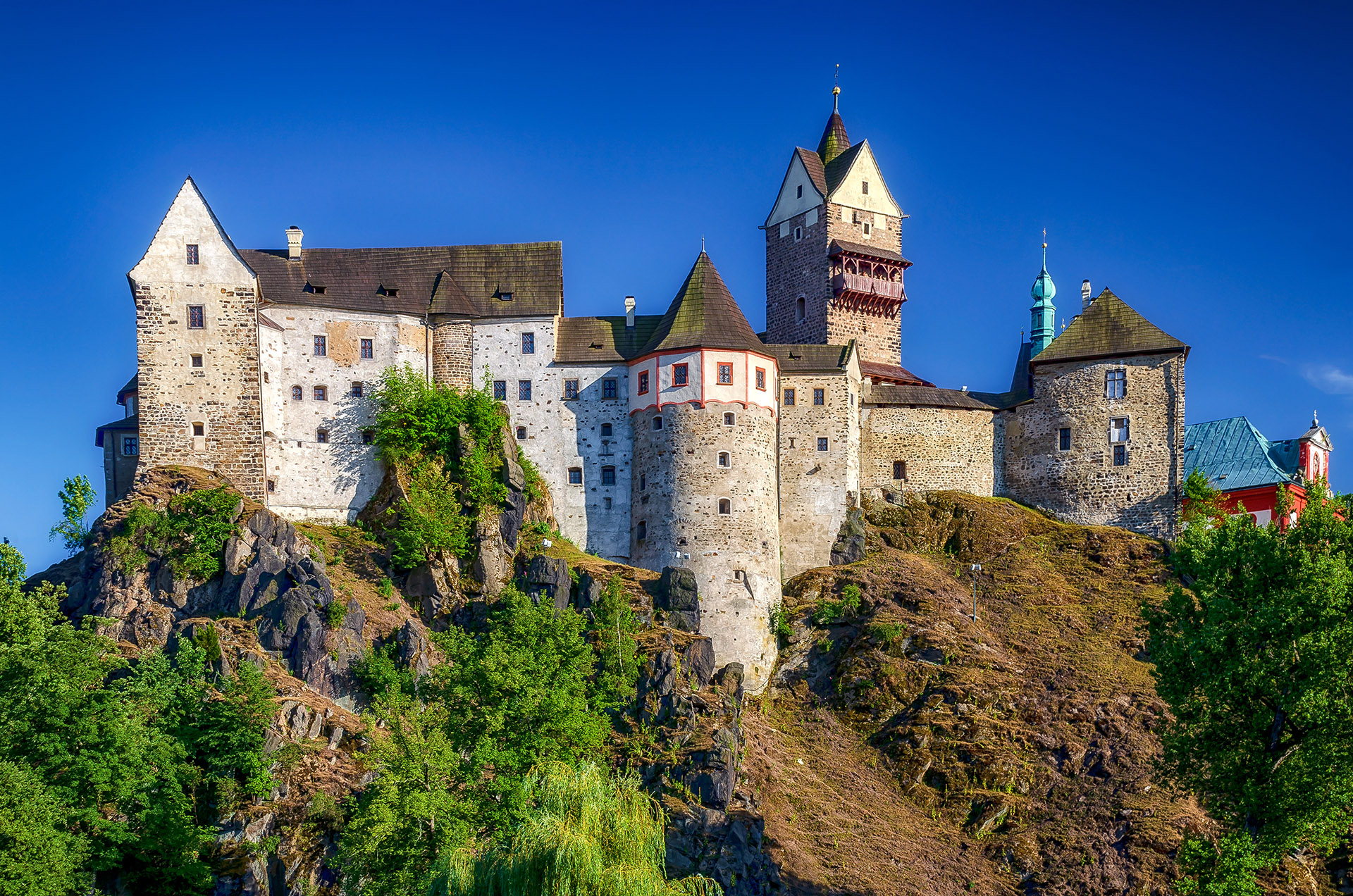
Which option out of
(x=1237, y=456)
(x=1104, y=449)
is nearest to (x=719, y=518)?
(x=1104, y=449)

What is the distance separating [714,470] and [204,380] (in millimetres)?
22400

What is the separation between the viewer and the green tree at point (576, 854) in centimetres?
3148

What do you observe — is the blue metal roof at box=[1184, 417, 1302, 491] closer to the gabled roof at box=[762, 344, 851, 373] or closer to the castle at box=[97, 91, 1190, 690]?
the castle at box=[97, 91, 1190, 690]

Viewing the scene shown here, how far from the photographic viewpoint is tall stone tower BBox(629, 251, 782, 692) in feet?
183

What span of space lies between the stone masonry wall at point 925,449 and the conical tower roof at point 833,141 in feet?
62.6

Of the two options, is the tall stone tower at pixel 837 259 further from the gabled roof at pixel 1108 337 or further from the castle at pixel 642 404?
the gabled roof at pixel 1108 337

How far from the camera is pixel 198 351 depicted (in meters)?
56.3

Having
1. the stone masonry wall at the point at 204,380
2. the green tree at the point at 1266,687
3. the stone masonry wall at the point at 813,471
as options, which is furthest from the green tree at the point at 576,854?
the stone masonry wall at the point at 204,380

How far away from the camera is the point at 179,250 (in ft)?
185

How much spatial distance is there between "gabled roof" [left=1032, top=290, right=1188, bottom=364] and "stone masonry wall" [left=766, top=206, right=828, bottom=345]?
1210 centimetres

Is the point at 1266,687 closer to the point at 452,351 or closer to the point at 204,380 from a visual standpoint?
the point at 452,351

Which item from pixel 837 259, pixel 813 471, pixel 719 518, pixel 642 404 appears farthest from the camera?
pixel 837 259

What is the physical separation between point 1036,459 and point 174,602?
42186 millimetres

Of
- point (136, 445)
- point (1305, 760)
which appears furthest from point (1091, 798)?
point (136, 445)
